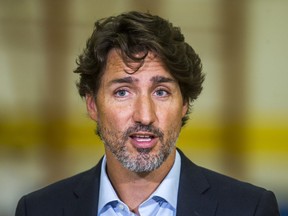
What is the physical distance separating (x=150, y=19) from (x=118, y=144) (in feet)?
1.18

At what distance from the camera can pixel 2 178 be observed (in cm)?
334

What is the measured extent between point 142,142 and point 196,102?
1.31m

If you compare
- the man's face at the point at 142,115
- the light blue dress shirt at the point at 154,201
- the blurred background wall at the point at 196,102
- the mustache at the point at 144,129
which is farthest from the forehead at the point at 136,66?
the blurred background wall at the point at 196,102

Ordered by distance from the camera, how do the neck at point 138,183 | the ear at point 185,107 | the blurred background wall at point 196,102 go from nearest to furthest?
the neck at point 138,183 < the ear at point 185,107 < the blurred background wall at point 196,102

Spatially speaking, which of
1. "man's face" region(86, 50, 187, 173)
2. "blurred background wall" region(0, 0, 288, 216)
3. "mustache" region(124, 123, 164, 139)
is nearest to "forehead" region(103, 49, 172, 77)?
"man's face" region(86, 50, 187, 173)

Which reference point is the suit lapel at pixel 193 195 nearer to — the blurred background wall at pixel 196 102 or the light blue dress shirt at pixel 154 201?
the light blue dress shirt at pixel 154 201

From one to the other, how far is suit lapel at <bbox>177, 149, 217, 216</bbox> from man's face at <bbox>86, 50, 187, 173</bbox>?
3.9 inches

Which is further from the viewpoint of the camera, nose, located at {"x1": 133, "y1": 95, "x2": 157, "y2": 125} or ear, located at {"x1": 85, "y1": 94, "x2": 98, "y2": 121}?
ear, located at {"x1": 85, "y1": 94, "x2": 98, "y2": 121}

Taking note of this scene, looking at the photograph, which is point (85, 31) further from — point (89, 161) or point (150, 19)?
point (150, 19)

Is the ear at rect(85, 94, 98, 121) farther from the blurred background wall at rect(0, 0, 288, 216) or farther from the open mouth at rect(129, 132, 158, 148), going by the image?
the blurred background wall at rect(0, 0, 288, 216)

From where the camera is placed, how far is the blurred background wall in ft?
10.7

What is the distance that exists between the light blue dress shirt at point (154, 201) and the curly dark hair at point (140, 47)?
0.25 m

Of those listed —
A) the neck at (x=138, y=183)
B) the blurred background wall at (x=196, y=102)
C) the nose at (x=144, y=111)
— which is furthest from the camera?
the blurred background wall at (x=196, y=102)

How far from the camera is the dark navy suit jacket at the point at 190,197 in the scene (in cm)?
197
